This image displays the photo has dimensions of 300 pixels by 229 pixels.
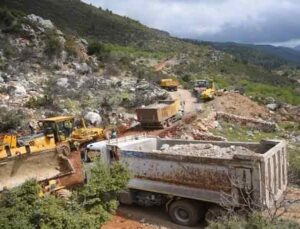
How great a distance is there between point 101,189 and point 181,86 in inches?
1434

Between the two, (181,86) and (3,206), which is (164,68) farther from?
(3,206)

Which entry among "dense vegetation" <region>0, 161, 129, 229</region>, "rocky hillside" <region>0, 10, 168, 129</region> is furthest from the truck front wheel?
"rocky hillside" <region>0, 10, 168, 129</region>

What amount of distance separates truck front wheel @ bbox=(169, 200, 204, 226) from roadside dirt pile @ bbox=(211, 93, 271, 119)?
1799cm

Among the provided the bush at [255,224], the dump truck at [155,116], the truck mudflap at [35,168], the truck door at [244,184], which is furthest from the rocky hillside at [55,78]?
the bush at [255,224]

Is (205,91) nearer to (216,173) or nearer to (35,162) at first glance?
(35,162)

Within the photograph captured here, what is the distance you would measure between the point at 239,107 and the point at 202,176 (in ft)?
66.2

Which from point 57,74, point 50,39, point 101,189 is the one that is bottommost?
point 101,189

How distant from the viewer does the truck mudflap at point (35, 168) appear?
1373cm

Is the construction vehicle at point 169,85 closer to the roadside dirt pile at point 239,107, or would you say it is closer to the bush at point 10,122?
the roadside dirt pile at point 239,107

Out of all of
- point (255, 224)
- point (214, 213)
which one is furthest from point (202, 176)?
point (255, 224)

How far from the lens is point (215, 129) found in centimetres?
2552

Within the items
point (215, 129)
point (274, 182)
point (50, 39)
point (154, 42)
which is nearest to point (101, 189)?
point (274, 182)

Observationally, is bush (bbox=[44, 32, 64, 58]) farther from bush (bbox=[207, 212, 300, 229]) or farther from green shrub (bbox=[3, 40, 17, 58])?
bush (bbox=[207, 212, 300, 229])

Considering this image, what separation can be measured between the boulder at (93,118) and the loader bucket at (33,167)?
432 inches
